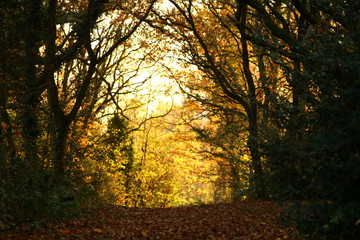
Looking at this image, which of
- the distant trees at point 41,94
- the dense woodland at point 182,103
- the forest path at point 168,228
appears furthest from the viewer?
the distant trees at point 41,94

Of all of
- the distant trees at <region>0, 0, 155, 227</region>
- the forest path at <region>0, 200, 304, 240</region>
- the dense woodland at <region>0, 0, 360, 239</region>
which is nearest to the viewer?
the dense woodland at <region>0, 0, 360, 239</region>

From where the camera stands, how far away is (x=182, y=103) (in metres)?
22.6

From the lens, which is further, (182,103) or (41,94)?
(182,103)

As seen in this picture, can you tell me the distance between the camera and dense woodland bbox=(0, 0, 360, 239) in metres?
4.41

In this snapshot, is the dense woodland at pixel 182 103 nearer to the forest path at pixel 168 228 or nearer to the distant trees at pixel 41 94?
the distant trees at pixel 41 94

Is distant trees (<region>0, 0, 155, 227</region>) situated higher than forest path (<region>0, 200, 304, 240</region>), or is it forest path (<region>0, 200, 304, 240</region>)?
distant trees (<region>0, 0, 155, 227</region>)

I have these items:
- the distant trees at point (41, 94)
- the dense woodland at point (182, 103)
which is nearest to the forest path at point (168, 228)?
the dense woodland at point (182, 103)

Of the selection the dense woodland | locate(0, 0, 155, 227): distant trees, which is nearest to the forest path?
the dense woodland

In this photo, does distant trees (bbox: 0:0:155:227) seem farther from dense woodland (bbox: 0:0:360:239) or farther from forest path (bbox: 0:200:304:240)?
forest path (bbox: 0:200:304:240)

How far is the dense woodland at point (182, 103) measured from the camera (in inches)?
174

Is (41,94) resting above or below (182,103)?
below

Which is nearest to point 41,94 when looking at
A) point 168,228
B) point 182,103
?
point 168,228

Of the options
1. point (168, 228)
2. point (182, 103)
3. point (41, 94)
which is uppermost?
point (182, 103)

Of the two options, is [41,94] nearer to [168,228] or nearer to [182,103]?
[168,228]
